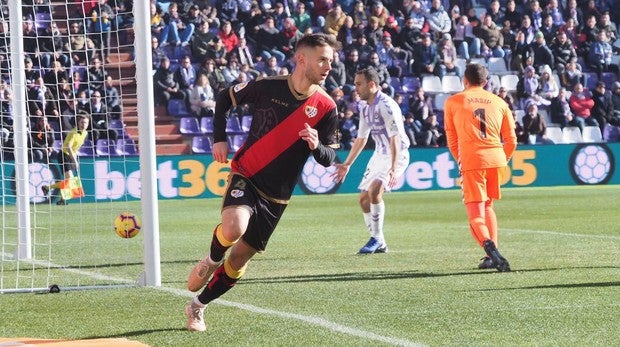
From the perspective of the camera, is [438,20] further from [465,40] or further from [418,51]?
[418,51]

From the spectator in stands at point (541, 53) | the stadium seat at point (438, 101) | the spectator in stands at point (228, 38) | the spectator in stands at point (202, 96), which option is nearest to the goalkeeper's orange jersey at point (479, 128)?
the spectator in stands at point (202, 96)

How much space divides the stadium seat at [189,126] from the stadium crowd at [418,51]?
37 cm

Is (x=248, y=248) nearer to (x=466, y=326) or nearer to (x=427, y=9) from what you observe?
(x=466, y=326)

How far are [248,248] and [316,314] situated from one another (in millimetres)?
974

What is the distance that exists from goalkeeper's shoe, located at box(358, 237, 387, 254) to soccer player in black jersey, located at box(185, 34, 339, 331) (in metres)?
6.23

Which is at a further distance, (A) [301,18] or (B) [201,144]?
(A) [301,18]

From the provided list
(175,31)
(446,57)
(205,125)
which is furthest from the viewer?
(446,57)

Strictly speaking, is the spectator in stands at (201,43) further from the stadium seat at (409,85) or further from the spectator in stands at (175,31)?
the stadium seat at (409,85)

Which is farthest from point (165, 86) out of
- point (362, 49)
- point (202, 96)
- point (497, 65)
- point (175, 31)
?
point (497, 65)

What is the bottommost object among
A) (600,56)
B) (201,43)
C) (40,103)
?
(40,103)

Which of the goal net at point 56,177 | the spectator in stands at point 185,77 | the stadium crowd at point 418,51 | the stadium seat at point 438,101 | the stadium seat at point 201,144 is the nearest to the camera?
the goal net at point 56,177

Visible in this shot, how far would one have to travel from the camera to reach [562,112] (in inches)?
1332

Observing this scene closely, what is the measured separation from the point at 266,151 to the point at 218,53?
23.8 metres

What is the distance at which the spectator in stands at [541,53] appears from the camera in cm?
3488
